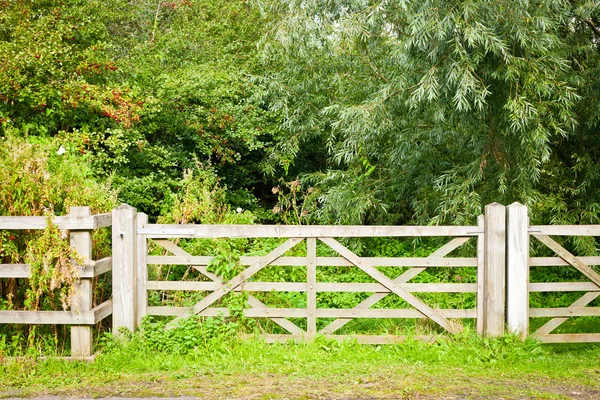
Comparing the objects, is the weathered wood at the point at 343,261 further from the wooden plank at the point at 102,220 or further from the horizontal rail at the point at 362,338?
the horizontal rail at the point at 362,338

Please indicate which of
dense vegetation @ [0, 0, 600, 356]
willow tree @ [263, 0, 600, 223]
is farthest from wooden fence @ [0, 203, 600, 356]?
willow tree @ [263, 0, 600, 223]

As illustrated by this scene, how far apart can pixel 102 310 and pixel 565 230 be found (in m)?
4.42

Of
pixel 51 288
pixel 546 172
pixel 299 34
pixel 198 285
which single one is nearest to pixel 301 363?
pixel 198 285

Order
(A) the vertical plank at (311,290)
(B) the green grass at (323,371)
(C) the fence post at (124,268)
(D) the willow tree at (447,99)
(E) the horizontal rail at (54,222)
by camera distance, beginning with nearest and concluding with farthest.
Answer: (B) the green grass at (323,371)
(E) the horizontal rail at (54,222)
(C) the fence post at (124,268)
(A) the vertical plank at (311,290)
(D) the willow tree at (447,99)

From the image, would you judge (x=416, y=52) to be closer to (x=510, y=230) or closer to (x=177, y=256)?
(x=510, y=230)

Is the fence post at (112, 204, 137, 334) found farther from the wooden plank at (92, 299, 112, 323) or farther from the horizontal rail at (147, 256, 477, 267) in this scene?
the horizontal rail at (147, 256, 477, 267)

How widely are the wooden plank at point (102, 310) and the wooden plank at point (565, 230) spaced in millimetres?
4145

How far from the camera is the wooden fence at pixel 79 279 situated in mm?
5633

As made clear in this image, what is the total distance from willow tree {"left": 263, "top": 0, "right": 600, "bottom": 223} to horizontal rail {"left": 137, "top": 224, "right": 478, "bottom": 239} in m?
1.71

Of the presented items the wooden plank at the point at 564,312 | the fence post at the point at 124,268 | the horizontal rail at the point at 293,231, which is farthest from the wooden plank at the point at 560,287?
the fence post at the point at 124,268

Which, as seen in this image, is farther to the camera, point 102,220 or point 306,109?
point 306,109

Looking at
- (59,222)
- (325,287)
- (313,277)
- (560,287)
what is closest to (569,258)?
(560,287)

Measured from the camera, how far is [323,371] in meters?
5.28

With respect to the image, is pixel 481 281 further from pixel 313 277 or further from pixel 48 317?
pixel 48 317
